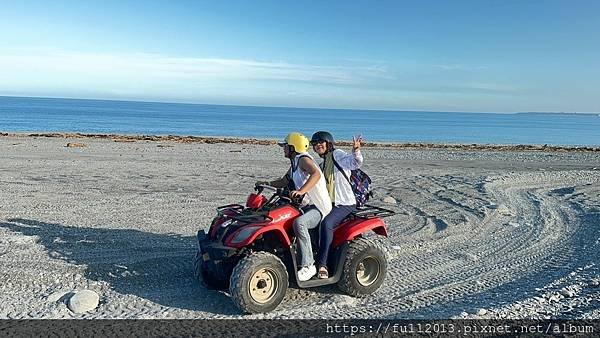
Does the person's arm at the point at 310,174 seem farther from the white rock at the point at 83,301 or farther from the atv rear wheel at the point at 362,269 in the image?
the white rock at the point at 83,301

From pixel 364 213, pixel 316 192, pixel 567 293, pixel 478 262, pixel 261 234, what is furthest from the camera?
pixel 478 262

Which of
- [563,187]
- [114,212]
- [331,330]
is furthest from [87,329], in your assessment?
[563,187]

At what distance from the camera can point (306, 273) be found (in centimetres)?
579

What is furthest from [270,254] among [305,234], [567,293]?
[567,293]

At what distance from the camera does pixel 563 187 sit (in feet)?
52.3

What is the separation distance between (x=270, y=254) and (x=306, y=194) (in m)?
0.77

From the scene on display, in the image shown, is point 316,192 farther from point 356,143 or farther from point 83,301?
point 83,301

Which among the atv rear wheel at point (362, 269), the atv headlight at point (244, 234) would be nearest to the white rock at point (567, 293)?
the atv rear wheel at point (362, 269)

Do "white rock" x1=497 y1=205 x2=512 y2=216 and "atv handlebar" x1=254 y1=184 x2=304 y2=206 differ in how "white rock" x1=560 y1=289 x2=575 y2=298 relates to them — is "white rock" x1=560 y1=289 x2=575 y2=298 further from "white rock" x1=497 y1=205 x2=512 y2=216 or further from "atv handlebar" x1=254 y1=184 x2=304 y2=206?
"white rock" x1=497 y1=205 x2=512 y2=216

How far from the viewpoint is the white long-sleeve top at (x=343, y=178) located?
20.0 ft

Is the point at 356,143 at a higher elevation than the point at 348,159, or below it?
higher

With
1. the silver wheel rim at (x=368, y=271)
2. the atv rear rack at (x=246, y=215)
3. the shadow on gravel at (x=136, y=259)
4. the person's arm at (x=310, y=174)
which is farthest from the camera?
the silver wheel rim at (x=368, y=271)

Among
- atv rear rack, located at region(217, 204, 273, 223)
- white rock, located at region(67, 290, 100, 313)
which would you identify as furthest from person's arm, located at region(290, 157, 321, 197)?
white rock, located at region(67, 290, 100, 313)

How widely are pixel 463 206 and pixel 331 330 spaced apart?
7.99m
